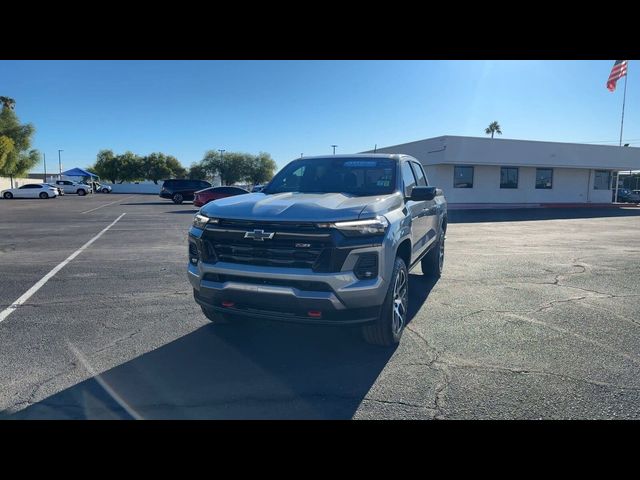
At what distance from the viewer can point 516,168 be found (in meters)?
29.6

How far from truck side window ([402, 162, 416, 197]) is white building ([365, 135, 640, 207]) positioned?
21.4 metres

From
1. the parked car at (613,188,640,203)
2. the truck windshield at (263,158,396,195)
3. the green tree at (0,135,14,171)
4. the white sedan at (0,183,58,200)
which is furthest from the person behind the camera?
the green tree at (0,135,14,171)

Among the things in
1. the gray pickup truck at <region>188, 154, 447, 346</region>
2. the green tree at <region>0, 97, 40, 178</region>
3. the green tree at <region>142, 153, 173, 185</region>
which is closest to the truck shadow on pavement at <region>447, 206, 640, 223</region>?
the gray pickup truck at <region>188, 154, 447, 346</region>

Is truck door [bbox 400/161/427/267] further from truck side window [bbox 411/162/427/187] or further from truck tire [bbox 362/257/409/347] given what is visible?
truck tire [bbox 362/257/409/347]

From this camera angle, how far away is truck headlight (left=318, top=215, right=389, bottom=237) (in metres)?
3.56

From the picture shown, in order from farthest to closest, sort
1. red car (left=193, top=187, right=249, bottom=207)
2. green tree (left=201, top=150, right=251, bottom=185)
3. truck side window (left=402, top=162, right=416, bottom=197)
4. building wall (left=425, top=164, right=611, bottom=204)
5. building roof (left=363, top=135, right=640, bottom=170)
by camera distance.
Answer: green tree (left=201, top=150, right=251, bottom=185)
building wall (left=425, top=164, right=611, bottom=204)
building roof (left=363, top=135, right=640, bottom=170)
red car (left=193, top=187, right=249, bottom=207)
truck side window (left=402, top=162, right=416, bottom=197)

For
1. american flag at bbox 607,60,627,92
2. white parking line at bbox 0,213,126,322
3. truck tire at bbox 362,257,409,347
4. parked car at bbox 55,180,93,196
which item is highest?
american flag at bbox 607,60,627,92

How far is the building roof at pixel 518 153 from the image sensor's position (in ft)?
86.7

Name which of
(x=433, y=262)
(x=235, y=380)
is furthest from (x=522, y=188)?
(x=235, y=380)

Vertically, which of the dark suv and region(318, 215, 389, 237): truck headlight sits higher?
the dark suv

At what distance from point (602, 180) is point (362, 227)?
123 feet

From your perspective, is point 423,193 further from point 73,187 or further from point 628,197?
point 73,187
